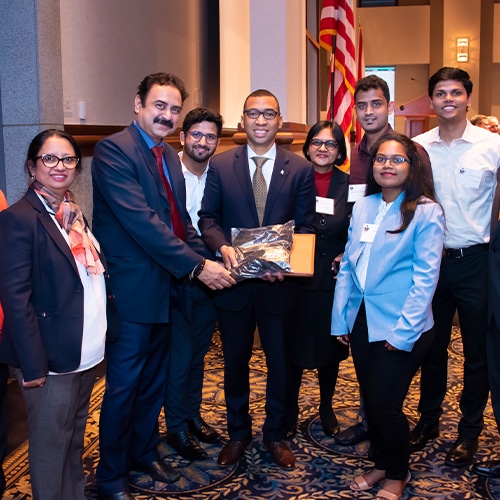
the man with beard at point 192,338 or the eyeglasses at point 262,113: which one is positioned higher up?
the eyeglasses at point 262,113

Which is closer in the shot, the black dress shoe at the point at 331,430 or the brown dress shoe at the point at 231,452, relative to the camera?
the brown dress shoe at the point at 231,452

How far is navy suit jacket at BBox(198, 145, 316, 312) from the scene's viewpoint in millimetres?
2996

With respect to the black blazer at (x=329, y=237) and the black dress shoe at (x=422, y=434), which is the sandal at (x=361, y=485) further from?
the black blazer at (x=329, y=237)

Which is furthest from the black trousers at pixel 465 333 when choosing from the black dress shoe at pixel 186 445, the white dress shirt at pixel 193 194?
the white dress shirt at pixel 193 194

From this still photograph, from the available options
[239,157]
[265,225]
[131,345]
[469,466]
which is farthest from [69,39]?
[469,466]

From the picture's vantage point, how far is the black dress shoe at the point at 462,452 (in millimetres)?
3115

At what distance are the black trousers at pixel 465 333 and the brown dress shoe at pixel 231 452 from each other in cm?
100

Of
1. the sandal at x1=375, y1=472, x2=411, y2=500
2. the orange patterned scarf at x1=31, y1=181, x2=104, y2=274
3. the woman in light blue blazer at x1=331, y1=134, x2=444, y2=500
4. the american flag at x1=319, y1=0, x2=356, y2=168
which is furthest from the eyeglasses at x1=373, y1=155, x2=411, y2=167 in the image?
the american flag at x1=319, y1=0, x2=356, y2=168

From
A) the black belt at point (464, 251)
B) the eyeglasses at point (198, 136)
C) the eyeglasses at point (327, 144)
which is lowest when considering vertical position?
the black belt at point (464, 251)

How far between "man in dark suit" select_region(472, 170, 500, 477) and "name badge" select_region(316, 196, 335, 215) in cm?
76

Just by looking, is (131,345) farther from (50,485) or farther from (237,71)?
(237,71)

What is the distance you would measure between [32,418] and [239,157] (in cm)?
152

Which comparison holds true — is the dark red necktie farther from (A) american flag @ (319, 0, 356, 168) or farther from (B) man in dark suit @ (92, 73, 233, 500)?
(A) american flag @ (319, 0, 356, 168)

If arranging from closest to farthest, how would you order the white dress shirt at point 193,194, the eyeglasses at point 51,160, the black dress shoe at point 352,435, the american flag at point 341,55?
the eyeglasses at point 51,160 → the black dress shoe at point 352,435 → the white dress shirt at point 193,194 → the american flag at point 341,55
